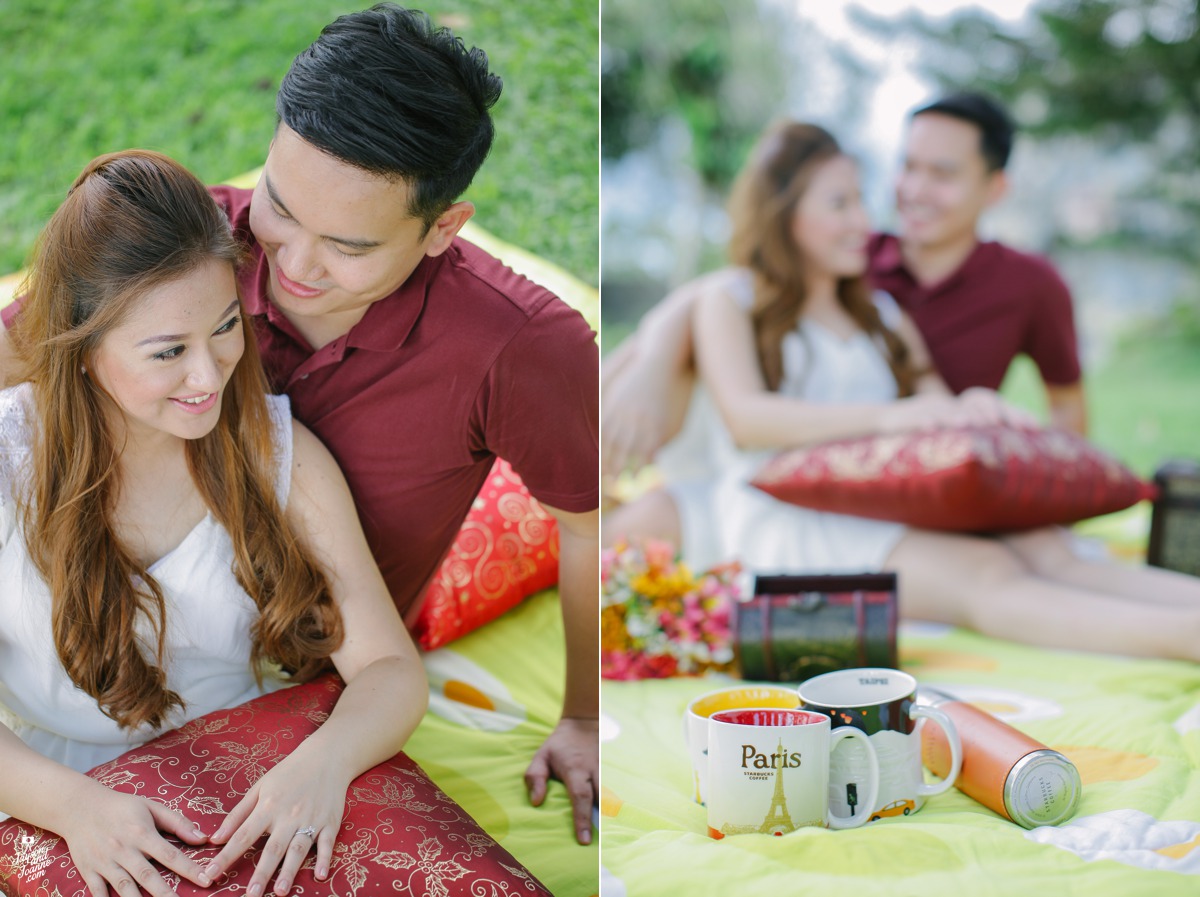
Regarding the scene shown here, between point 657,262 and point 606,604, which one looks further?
point 657,262

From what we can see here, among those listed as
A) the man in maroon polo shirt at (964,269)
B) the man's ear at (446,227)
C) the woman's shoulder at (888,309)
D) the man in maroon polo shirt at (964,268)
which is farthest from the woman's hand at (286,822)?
the man in maroon polo shirt at (964,268)

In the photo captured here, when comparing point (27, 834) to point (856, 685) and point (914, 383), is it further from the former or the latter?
point (914, 383)

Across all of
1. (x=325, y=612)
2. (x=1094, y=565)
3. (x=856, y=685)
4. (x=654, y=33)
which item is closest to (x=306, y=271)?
(x=325, y=612)

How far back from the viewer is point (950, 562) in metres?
2.11

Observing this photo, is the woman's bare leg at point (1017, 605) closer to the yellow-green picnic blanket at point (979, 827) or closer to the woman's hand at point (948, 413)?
the yellow-green picnic blanket at point (979, 827)

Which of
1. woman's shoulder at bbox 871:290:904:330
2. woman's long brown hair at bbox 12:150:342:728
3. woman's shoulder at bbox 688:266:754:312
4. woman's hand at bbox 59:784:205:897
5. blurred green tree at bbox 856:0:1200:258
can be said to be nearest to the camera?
woman's hand at bbox 59:784:205:897

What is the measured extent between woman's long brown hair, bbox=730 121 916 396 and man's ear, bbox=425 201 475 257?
1158mm

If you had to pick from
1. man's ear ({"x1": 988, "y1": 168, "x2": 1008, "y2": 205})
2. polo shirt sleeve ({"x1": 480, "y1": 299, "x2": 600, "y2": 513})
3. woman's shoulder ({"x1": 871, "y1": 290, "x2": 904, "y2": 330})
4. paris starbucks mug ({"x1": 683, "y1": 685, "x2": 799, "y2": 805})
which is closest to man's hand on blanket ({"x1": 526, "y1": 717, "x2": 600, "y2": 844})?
paris starbucks mug ({"x1": 683, "y1": 685, "x2": 799, "y2": 805})

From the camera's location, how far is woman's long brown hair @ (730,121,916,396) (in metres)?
2.44

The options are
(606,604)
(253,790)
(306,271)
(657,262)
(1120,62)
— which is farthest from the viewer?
(657,262)

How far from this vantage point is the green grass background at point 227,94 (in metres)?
3.09

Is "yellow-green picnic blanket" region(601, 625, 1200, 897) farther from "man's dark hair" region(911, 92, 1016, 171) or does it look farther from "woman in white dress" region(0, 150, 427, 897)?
"man's dark hair" region(911, 92, 1016, 171)

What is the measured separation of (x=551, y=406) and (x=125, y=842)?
0.68m

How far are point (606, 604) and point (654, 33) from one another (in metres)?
2.99
